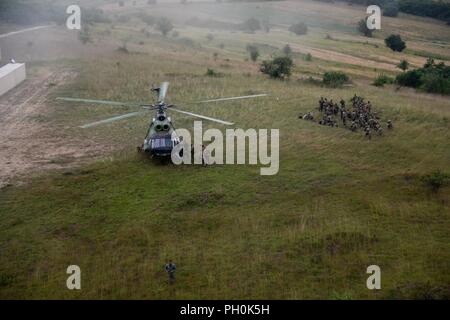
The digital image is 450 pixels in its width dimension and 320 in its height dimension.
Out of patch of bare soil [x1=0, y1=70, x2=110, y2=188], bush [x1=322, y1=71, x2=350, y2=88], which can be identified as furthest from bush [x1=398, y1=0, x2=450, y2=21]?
patch of bare soil [x1=0, y1=70, x2=110, y2=188]

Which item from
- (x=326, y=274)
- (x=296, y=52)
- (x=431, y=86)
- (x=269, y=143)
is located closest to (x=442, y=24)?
(x=296, y=52)

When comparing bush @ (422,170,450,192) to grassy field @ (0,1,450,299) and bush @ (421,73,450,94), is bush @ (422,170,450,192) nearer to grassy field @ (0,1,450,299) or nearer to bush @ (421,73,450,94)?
grassy field @ (0,1,450,299)

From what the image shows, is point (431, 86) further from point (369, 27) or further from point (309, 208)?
point (369, 27)

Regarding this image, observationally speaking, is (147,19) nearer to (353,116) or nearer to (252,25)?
(252,25)

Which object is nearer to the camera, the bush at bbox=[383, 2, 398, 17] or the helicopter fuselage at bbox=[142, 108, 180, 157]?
the helicopter fuselage at bbox=[142, 108, 180, 157]

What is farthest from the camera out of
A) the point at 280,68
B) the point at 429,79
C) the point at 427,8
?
the point at 427,8

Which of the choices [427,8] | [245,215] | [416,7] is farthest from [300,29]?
[245,215]
